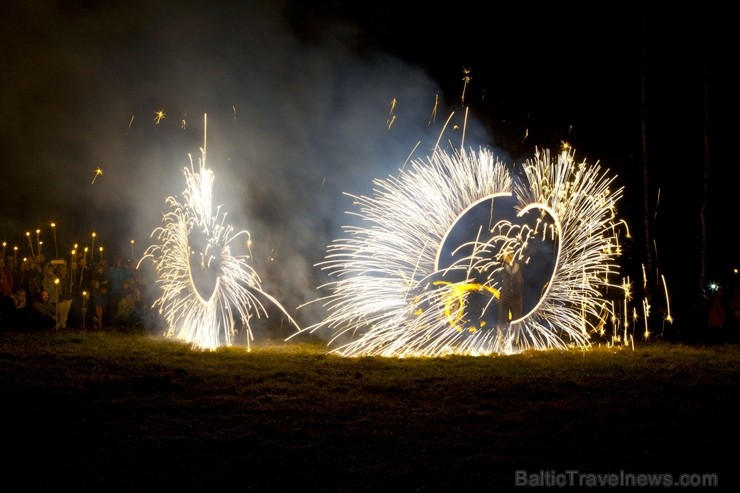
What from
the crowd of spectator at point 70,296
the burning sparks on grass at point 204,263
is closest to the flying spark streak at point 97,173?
the crowd of spectator at point 70,296

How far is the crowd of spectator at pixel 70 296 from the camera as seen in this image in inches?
564

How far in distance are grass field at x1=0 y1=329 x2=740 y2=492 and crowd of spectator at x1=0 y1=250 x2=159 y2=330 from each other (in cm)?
356

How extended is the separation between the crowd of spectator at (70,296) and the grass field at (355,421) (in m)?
3.56

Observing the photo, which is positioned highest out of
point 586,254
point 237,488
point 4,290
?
point 586,254

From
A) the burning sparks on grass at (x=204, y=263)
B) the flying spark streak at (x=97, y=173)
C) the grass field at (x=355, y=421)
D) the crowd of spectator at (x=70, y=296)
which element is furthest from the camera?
the flying spark streak at (x=97, y=173)

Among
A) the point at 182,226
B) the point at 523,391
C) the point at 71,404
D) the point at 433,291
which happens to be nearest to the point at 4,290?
the point at 182,226

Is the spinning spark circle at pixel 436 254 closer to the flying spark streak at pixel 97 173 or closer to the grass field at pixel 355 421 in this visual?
the grass field at pixel 355 421

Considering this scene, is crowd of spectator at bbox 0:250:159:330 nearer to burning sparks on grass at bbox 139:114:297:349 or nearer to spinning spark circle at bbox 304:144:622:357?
burning sparks on grass at bbox 139:114:297:349

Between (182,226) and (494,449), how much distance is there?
8.09 metres

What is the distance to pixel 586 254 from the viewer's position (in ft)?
41.0

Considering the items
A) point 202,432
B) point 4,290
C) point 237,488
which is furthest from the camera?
point 4,290

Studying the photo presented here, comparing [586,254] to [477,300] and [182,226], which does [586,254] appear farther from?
[182,226]

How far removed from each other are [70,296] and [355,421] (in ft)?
33.5

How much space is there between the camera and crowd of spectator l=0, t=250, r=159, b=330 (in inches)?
564
